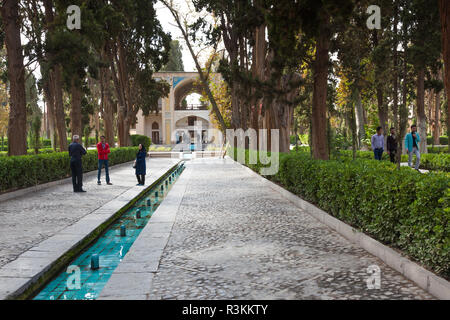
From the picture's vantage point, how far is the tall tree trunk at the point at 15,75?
45.2 feet

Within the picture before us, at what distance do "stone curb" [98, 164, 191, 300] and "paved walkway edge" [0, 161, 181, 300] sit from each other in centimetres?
73

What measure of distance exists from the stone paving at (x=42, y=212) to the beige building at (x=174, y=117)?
130ft

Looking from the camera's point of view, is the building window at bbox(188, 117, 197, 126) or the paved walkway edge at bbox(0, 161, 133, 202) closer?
the paved walkway edge at bbox(0, 161, 133, 202)

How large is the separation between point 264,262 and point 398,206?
1571 millimetres

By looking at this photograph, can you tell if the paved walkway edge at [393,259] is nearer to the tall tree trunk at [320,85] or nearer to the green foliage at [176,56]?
the tall tree trunk at [320,85]

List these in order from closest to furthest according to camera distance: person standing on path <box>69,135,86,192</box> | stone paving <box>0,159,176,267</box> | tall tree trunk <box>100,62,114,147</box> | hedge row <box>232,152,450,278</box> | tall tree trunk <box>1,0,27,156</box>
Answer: hedge row <box>232,152,450,278</box>
stone paving <box>0,159,176,267</box>
person standing on path <box>69,135,86,192</box>
tall tree trunk <box>1,0,27,156</box>
tall tree trunk <box>100,62,114,147</box>

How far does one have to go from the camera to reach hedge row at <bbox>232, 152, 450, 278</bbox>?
150 inches

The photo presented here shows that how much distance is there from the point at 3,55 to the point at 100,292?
149ft

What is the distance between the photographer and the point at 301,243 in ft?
18.7

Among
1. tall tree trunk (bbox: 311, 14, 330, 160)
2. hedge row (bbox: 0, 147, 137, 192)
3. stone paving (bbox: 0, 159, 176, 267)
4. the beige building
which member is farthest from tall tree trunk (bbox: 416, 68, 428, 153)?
the beige building

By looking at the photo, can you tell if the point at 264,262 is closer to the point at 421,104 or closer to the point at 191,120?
the point at 421,104

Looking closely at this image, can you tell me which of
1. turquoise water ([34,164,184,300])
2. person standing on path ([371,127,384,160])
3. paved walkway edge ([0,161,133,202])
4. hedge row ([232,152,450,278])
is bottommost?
turquoise water ([34,164,184,300])

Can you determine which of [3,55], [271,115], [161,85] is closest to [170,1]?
[161,85]

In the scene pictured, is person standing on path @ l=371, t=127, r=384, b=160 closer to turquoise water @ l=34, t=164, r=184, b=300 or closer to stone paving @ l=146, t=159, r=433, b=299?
stone paving @ l=146, t=159, r=433, b=299
